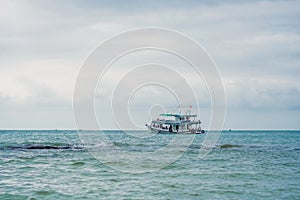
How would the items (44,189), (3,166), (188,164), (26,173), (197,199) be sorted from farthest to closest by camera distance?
(188,164), (3,166), (26,173), (44,189), (197,199)

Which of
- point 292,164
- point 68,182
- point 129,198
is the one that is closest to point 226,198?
point 129,198

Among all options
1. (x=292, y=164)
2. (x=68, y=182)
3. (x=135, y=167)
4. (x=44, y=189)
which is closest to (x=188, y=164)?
(x=135, y=167)

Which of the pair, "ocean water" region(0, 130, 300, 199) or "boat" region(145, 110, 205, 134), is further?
"boat" region(145, 110, 205, 134)

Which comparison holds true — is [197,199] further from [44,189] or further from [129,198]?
[44,189]

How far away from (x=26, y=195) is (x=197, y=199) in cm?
858

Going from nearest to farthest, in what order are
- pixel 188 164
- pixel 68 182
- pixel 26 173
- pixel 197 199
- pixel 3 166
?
pixel 197 199 < pixel 68 182 < pixel 26 173 < pixel 3 166 < pixel 188 164

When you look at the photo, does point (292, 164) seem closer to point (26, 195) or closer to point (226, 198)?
point (226, 198)

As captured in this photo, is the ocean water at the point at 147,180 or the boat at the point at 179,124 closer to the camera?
the ocean water at the point at 147,180

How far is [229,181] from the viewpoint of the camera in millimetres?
→ 26641

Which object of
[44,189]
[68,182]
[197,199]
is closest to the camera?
[197,199]

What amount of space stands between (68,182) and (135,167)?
328 inches

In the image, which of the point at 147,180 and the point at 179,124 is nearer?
the point at 147,180

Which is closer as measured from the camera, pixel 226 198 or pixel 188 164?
pixel 226 198

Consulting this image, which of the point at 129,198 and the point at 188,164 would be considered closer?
the point at 129,198
